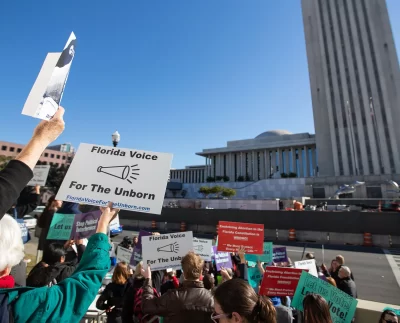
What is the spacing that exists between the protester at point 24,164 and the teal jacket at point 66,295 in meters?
0.40

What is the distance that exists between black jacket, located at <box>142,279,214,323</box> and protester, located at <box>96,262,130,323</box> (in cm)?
143

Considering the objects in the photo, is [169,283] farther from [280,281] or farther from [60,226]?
[60,226]

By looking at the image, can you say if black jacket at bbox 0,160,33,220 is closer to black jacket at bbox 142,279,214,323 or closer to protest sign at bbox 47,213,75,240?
black jacket at bbox 142,279,214,323

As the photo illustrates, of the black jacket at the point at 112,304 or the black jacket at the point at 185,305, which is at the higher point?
the black jacket at the point at 185,305

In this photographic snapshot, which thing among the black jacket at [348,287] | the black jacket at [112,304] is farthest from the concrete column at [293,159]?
the black jacket at [112,304]

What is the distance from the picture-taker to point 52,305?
1236 mm

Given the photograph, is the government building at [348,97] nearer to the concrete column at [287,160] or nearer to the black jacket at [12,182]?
the concrete column at [287,160]

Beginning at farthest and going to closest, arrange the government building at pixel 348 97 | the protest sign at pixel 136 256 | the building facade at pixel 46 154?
1. the building facade at pixel 46 154
2. the government building at pixel 348 97
3. the protest sign at pixel 136 256

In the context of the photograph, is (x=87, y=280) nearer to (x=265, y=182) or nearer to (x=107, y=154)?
(x=107, y=154)

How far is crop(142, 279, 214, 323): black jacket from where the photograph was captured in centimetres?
266

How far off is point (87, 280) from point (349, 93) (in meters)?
63.4

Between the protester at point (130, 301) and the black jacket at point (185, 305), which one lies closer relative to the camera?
the black jacket at point (185, 305)

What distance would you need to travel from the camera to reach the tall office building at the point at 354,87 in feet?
164

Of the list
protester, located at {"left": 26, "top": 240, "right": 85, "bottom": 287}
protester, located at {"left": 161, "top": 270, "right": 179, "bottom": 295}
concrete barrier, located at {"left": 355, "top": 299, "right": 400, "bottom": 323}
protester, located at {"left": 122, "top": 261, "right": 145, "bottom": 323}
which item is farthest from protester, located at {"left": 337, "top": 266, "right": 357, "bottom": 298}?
protester, located at {"left": 26, "top": 240, "right": 85, "bottom": 287}
